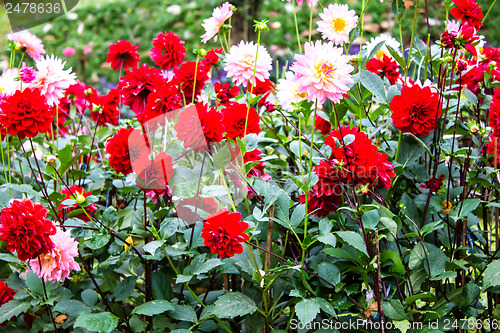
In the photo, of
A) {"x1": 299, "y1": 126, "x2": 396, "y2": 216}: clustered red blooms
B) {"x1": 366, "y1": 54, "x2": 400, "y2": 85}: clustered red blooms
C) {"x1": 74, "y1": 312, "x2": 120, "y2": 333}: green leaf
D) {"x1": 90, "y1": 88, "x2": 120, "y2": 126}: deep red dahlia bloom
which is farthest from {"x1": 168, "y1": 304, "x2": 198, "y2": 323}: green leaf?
{"x1": 366, "y1": 54, "x2": 400, "y2": 85}: clustered red blooms

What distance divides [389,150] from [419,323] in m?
0.42

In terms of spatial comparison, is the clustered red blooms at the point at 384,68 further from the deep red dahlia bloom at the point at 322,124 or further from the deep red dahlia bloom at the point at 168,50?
the deep red dahlia bloom at the point at 168,50

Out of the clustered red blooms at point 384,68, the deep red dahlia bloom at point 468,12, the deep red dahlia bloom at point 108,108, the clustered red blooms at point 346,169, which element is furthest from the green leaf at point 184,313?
the deep red dahlia bloom at point 468,12

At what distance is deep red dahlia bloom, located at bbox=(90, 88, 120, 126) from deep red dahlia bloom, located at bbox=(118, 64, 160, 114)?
39cm

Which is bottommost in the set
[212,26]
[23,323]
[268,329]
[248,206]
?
[23,323]

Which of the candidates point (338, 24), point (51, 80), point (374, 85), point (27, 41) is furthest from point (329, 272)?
point (27, 41)

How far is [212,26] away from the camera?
1.23 metres

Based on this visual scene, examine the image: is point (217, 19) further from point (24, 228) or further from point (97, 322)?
point (97, 322)

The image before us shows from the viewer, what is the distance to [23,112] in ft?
3.34

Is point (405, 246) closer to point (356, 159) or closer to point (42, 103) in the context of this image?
point (356, 159)

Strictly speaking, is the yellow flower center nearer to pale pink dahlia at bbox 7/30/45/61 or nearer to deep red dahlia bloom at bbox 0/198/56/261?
deep red dahlia bloom at bbox 0/198/56/261

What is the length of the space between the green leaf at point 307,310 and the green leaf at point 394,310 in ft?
0.56

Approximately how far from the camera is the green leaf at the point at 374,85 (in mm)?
1104

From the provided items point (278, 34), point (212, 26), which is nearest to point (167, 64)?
point (212, 26)
